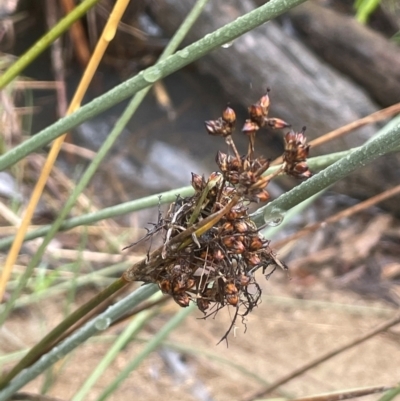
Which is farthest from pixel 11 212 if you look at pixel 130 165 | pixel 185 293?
pixel 185 293

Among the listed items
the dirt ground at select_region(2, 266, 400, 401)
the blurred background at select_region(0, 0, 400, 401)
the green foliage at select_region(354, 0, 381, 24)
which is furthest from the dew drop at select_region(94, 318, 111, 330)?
the green foliage at select_region(354, 0, 381, 24)

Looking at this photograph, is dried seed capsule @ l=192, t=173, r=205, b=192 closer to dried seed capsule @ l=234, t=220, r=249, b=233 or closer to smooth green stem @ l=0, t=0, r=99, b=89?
dried seed capsule @ l=234, t=220, r=249, b=233

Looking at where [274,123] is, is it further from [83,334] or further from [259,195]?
[83,334]

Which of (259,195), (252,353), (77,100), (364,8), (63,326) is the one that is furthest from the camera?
(364,8)

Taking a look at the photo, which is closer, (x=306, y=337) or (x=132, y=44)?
(x=306, y=337)

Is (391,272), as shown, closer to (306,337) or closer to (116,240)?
(306,337)

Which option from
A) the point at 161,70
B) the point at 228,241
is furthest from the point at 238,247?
the point at 161,70
